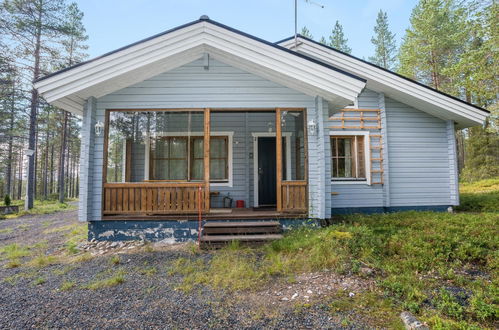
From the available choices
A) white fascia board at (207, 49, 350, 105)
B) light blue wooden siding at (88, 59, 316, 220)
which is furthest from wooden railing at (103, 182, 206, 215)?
white fascia board at (207, 49, 350, 105)

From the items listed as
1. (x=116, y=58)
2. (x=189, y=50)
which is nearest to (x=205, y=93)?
(x=189, y=50)

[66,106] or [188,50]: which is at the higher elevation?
[188,50]

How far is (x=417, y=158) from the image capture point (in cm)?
737

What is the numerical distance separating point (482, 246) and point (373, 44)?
21.7 metres

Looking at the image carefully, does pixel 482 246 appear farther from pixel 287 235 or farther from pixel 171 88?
pixel 171 88

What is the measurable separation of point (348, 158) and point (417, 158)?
1.91m

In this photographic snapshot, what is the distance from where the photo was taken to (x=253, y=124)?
7633 millimetres

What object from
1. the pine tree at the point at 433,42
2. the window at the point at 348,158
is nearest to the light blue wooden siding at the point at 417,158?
the window at the point at 348,158

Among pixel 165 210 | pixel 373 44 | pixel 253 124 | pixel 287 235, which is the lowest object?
pixel 287 235

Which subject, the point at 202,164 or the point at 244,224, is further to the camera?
the point at 202,164

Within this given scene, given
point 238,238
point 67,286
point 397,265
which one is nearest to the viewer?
point 67,286

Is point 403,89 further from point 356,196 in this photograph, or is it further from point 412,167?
point 356,196

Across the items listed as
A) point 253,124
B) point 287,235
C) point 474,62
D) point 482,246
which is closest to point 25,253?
point 287,235

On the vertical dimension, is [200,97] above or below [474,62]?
below
